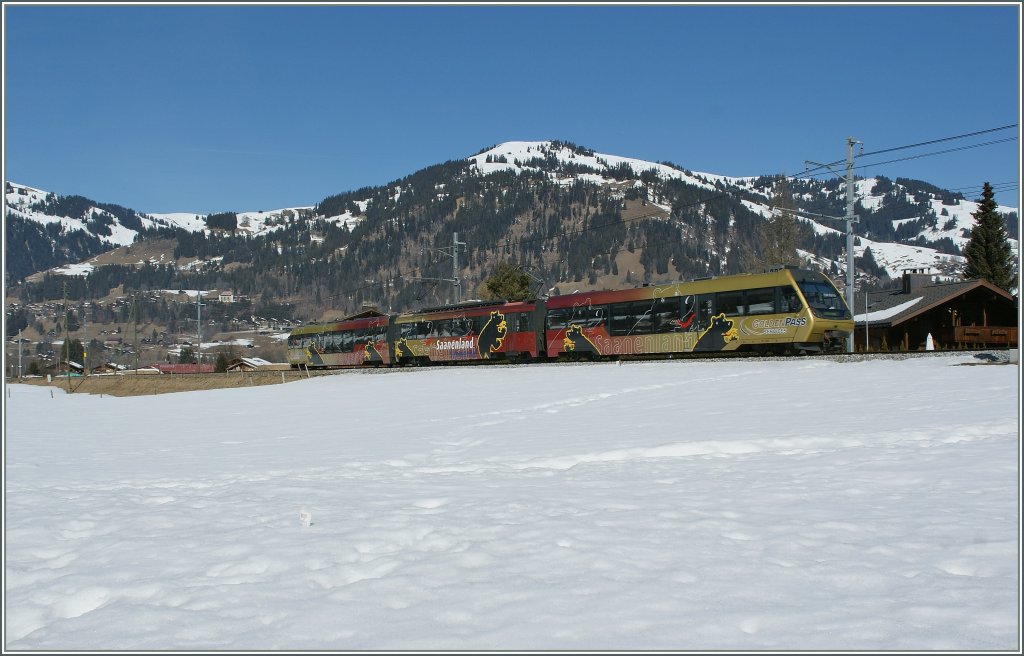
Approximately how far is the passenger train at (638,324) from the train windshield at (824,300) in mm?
38

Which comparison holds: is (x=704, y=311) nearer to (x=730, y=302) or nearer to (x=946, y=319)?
(x=730, y=302)

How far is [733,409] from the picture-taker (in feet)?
45.3

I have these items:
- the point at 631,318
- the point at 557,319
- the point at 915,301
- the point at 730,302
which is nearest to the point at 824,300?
the point at 730,302

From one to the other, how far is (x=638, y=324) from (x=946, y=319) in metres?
22.3

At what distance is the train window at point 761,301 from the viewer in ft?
87.7

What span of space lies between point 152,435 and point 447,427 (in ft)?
19.2

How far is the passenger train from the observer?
26469mm

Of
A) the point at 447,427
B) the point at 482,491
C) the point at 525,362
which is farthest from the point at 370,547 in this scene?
the point at 525,362

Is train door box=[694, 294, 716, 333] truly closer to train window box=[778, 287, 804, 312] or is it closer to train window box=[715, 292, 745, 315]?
train window box=[715, 292, 745, 315]

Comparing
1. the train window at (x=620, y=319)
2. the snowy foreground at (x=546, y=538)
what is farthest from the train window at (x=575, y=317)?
the snowy foreground at (x=546, y=538)

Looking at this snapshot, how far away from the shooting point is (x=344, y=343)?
50.7 metres

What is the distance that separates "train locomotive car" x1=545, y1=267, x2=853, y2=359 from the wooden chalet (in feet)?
53.8

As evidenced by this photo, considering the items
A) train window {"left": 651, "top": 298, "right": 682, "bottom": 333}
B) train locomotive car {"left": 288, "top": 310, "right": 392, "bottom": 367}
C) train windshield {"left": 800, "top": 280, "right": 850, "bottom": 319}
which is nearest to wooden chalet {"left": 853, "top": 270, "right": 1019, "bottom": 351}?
train windshield {"left": 800, "top": 280, "right": 850, "bottom": 319}

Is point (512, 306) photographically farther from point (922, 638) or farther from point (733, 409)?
point (922, 638)
